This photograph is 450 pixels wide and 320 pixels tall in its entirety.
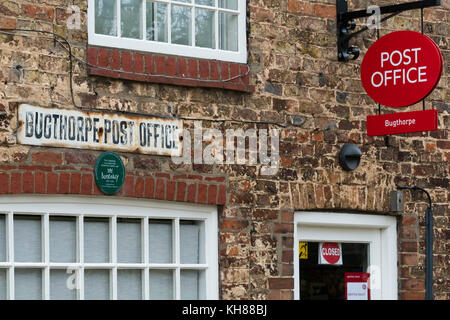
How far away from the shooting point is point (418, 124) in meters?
9.25

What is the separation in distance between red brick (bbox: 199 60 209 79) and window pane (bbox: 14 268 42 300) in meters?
2.16

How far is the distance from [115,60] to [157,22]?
0.64 metres

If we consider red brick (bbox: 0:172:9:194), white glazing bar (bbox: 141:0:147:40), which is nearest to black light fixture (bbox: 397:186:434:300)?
white glazing bar (bbox: 141:0:147:40)

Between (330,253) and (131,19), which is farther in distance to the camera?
(330,253)

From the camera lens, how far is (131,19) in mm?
8883

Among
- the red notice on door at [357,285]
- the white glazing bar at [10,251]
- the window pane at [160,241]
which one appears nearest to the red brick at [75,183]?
the white glazing bar at [10,251]

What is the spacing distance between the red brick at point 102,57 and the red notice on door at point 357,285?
128 inches

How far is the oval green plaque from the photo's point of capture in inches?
330

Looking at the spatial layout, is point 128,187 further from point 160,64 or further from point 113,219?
point 160,64

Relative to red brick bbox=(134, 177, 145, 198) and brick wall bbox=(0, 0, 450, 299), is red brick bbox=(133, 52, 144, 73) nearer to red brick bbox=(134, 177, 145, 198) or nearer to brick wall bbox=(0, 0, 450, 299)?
brick wall bbox=(0, 0, 450, 299)

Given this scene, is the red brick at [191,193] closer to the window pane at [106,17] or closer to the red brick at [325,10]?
the window pane at [106,17]

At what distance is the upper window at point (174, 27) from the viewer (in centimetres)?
872

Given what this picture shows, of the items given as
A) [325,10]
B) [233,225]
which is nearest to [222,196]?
[233,225]
